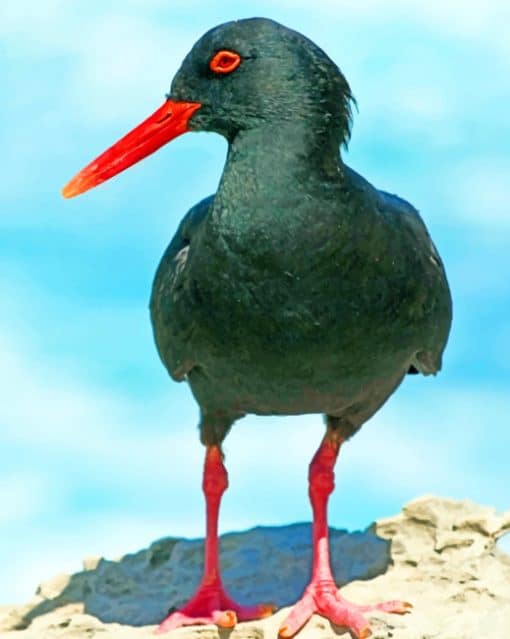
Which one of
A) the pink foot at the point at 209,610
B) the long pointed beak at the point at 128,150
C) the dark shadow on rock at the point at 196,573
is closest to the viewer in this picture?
the long pointed beak at the point at 128,150

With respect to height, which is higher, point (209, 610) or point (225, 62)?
point (225, 62)

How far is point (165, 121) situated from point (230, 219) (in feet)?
2.53

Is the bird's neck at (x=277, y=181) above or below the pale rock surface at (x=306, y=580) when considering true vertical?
above

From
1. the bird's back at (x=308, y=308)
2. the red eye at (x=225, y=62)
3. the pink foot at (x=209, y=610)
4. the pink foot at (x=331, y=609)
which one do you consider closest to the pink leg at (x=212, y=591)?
the pink foot at (x=209, y=610)

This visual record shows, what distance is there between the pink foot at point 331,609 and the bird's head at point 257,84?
2.73m

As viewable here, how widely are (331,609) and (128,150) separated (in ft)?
9.62

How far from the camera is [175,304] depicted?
28.6 ft

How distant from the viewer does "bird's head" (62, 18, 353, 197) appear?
807 cm

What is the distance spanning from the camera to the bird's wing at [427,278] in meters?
8.77

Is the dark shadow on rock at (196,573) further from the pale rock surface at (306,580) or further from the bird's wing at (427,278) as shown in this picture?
the bird's wing at (427,278)

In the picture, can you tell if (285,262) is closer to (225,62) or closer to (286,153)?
(286,153)

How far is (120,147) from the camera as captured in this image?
876 cm

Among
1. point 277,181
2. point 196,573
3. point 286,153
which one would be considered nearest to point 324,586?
point 196,573

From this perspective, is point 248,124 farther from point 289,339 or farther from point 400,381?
point 400,381
